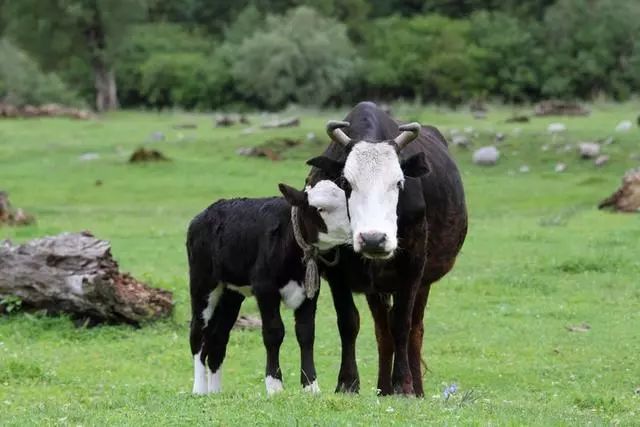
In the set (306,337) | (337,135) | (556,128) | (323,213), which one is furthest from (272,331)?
(556,128)

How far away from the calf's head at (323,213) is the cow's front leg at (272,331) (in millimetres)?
579

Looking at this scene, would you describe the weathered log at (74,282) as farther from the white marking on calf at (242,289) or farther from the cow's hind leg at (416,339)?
the cow's hind leg at (416,339)

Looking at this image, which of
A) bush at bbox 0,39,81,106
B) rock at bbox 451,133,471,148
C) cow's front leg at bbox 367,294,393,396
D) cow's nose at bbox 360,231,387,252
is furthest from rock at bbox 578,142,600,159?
bush at bbox 0,39,81,106

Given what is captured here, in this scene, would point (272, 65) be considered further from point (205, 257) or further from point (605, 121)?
point (205, 257)

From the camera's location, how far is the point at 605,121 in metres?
39.6

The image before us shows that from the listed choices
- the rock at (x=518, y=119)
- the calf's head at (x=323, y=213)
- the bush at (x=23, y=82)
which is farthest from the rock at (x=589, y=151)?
the bush at (x=23, y=82)

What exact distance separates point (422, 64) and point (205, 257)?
66022 mm

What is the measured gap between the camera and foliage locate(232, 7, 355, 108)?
63188mm

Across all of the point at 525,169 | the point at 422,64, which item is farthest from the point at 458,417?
the point at 422,64

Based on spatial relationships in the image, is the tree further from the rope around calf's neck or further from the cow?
the rope around calf's neck

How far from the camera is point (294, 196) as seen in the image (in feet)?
28.6

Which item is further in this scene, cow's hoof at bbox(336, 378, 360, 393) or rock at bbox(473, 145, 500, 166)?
rock at bbox(473, 145, 500, 166)

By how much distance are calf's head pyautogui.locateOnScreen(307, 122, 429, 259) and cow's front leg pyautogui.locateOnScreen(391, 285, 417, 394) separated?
946mm

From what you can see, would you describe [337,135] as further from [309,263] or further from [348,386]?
[348,386]
